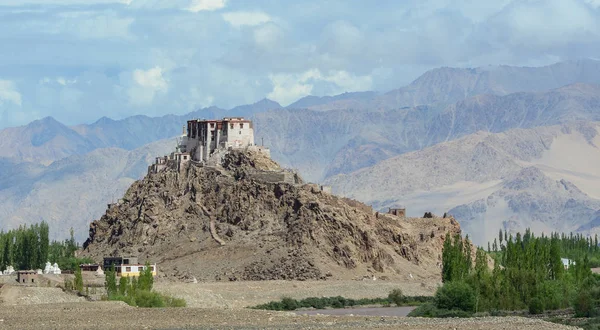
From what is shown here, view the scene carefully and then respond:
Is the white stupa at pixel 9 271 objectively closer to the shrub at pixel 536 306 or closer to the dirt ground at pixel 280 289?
the dirt ground at pixel 280 289

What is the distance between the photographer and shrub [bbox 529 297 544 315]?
99162mm

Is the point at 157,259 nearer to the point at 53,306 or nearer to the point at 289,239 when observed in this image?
the point at 289,239

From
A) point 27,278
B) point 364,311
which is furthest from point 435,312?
point 27,278

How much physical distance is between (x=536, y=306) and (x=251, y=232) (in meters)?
58.8

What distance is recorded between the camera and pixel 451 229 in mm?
173875

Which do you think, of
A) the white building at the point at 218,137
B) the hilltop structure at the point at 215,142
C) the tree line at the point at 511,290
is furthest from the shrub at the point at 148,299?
the white building at the point at 218,137

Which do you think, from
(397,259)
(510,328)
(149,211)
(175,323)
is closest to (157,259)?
(149,211)

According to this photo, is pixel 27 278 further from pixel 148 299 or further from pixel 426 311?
pixel 426 311

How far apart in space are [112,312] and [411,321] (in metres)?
20.9

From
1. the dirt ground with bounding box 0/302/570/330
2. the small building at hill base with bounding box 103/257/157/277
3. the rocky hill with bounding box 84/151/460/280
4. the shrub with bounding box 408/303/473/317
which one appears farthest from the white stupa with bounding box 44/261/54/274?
the shrub with bounding box 408/303/473/317

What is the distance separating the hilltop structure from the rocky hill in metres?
1.63

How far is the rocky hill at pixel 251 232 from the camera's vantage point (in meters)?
148

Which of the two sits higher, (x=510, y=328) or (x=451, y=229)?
(x=451, y=229)

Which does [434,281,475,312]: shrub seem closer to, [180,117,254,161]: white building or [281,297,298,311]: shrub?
[281,297,298,311]: shrub
